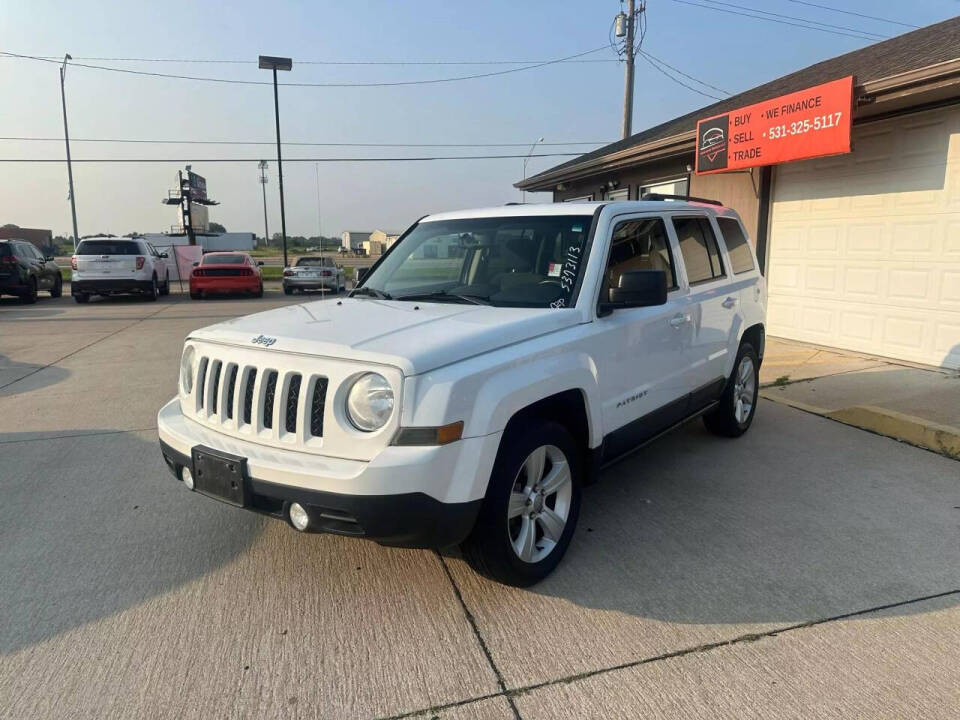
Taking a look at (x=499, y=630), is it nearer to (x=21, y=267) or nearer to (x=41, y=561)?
(x=41, y=561)

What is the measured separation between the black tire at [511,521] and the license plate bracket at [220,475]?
1006 millimetres

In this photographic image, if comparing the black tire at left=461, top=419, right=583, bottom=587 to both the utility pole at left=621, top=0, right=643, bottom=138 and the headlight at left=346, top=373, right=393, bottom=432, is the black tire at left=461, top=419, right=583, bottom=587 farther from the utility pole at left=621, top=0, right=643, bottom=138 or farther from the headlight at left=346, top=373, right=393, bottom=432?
the utility pole at left=621, top=0, right=643, bottom=138

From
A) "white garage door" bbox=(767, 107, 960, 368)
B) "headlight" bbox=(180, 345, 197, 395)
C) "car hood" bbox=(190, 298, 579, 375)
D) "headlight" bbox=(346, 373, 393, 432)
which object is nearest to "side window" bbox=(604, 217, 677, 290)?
"car hood" bbox=(190, 298, 579, 375)

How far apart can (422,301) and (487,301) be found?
0.41 metres

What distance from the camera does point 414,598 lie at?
310 centimetres

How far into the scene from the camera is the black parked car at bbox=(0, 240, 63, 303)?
17234mm

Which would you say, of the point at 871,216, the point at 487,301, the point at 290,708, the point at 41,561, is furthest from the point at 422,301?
the point at 871,216

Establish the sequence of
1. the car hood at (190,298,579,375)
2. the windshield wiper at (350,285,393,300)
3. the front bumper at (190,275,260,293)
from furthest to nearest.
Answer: the front bumper at (190,275,260,293)
the windshield wiper at (350,285,393,300)
the car hood at (190,298,579,375)

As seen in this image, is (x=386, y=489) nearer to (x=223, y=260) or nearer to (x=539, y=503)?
(x=539, y=503)

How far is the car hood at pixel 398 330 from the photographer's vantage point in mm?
2721

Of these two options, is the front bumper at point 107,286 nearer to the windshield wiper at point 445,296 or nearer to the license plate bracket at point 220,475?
the windshield wiper at point 445,296

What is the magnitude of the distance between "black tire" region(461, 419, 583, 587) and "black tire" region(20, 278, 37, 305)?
63.4 feet

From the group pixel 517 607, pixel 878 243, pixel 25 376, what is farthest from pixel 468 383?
pixel 25 376

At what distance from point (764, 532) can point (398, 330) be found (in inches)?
93.7
